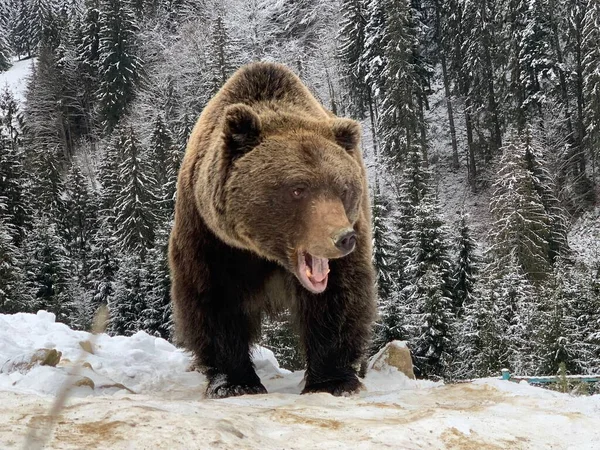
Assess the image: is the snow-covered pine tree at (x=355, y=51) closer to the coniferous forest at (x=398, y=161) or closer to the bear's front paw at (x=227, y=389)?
the coniferous forest at (x=398, y=161)

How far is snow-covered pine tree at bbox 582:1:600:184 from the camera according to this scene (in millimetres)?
39656

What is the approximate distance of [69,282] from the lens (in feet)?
139

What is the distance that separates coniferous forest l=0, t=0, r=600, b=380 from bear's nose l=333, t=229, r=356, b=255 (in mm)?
20419

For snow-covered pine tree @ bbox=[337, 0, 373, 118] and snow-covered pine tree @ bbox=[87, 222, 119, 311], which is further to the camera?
snow-covered pine tree @ bbox=[337, 0, 373, 118]

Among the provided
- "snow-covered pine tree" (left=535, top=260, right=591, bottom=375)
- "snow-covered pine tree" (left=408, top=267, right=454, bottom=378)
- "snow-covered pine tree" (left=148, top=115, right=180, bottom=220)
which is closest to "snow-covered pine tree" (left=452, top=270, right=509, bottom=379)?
"snow-covered pine tree" (left=408, top=267, right=454, bottom=378)

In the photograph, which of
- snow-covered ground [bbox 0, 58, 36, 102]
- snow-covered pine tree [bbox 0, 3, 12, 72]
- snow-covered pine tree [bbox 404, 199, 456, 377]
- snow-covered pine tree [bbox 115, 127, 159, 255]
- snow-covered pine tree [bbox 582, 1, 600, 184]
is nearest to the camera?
snow-covered pine tree [bbox 404, 199, 456, 377]

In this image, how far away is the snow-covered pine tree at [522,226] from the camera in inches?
1300

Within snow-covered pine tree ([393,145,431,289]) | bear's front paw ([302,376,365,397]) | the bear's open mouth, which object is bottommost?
bear's front paw ([302,376,365,397])

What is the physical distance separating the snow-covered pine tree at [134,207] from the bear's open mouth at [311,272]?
40.8 meters

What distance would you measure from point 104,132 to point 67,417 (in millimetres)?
63399

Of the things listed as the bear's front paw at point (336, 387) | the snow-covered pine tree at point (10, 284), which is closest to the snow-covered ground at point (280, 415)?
the bear's front paw at point (336, 387)

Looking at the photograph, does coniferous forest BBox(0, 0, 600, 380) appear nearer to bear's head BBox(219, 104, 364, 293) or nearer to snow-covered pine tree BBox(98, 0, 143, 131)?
snow-covered pine tree BBox(98, 0, 143, 131)

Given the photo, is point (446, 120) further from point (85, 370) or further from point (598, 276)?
point (85, 370)

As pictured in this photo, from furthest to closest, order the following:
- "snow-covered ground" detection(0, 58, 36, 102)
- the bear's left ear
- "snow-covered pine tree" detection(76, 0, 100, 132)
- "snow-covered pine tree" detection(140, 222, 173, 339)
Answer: "snow-covered ground" detection(0, 58, 36, 102), "snow-covered pine tree" detection(76, 0, 100, 132), "snow-covered pine tree" detection(140, 222, 173, 339), the bear's left ear
